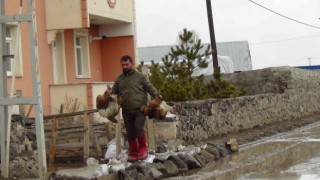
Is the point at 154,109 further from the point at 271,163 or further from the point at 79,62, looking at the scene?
the point at 79,62

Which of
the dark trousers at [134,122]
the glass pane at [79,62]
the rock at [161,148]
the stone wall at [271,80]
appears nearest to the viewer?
the dark trousers at [134,122]

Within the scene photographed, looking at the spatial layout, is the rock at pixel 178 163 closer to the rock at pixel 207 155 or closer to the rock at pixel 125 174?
the rock at pixel 207 155

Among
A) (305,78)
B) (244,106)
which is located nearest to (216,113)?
(244,106)

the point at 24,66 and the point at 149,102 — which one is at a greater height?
the point at 24,66

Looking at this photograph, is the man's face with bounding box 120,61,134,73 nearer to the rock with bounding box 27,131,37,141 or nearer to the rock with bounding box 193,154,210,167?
the rock with bounding box 27,131,37,141

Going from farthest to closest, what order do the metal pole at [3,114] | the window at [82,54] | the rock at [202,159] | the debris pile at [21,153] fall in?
the window at [82,54] < the rock at [202,159] < the debris pile at [21,153] < the metal pole at [3,114]

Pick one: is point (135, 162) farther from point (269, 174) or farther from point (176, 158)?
point (269, 174)

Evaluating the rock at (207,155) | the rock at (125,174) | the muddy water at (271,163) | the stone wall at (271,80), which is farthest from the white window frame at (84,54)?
the rock at (125,174)

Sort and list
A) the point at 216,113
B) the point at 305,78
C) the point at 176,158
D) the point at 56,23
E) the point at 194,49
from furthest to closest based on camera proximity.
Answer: the point at 305,78
the point at 194,49
the point at 56,23
the point at 216,113
the point at 176,158

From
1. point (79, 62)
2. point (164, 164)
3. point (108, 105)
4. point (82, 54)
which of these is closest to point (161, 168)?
point (164, 164)

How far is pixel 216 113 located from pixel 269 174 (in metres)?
7.89

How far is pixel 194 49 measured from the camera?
77.7 feet

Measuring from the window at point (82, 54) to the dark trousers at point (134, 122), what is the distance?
39.8 ft

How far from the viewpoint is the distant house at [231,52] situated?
213 feet
